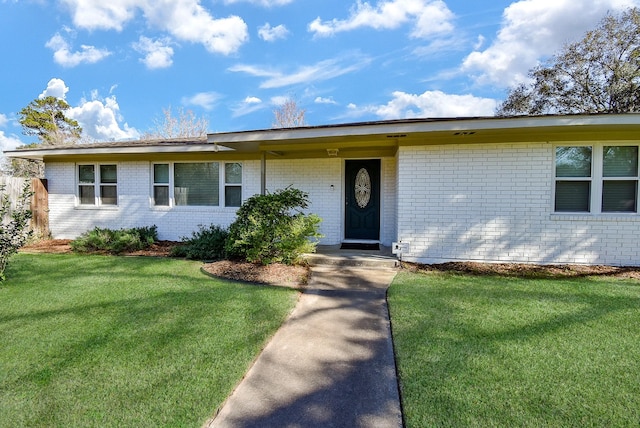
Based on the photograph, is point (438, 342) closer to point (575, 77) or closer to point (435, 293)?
point (435, 293)

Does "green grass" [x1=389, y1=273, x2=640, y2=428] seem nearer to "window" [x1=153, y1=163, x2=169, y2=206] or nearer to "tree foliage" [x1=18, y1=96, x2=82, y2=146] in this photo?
"window" [x1=153, y1=163, x2=169, y2=206]

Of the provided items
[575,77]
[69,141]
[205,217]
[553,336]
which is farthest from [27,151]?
[575,77]

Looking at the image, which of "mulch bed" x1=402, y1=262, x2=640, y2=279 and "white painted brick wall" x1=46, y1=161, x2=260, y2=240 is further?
"white painted brick wall" x1=46, y1=161, x2=260, y2=240

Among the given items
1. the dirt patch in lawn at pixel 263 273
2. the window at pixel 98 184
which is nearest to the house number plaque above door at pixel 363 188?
the dirt patch in lawn at pixel 263 273

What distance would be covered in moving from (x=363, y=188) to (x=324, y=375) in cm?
645

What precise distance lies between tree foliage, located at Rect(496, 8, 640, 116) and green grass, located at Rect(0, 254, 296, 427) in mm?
19750

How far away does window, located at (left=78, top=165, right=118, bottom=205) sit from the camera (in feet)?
32.6

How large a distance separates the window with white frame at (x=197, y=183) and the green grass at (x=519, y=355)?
240 inches

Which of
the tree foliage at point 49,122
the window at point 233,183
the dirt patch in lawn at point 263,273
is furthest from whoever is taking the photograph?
the tree foliage at point 49,122

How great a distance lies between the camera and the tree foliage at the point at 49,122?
2352 centimetres

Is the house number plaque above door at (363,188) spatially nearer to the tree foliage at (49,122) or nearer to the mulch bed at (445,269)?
the mulch bed at (445,269)

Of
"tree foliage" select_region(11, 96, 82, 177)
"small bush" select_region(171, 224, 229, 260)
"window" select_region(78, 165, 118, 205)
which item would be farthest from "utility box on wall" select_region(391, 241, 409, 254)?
"tree foliage" select_region(11, 96, 82, 177)

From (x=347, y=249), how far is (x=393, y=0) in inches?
285

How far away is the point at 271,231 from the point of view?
5.96 meters
